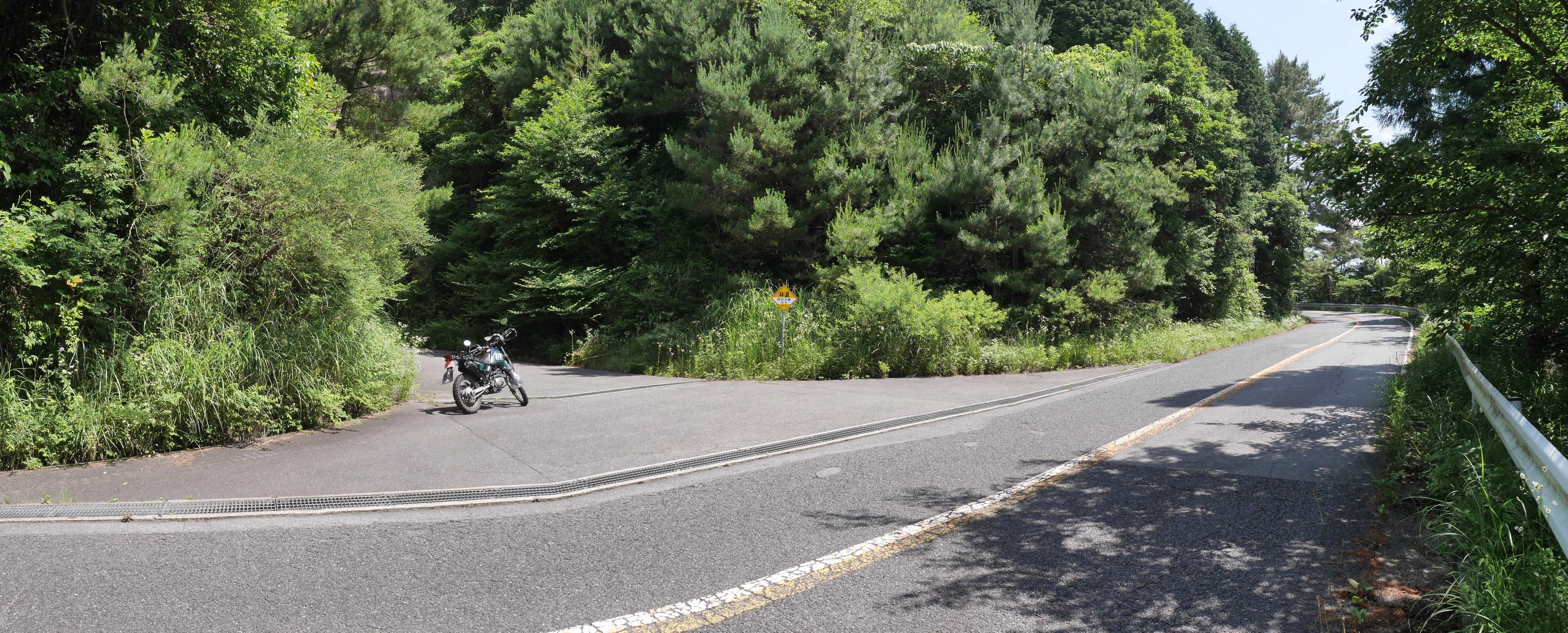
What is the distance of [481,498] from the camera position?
5.48m

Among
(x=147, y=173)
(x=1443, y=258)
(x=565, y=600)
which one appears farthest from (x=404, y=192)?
(x=1443, y=258)

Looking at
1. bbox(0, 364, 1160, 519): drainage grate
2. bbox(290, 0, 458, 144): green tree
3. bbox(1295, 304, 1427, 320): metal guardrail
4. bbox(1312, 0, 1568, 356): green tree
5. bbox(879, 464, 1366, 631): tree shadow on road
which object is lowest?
bbox(879, 464, 1366, 631): tree shadow on road

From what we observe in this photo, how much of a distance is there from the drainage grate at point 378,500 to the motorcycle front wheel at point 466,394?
150 inches

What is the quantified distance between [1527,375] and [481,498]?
36.1 feet

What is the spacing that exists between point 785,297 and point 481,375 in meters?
6.73

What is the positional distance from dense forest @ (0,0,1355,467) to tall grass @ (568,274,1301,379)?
91mm

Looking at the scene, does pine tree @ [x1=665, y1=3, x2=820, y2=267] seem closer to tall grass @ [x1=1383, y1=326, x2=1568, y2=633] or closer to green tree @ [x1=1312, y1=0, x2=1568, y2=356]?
green tree @ [x1=1312, y1=0, x2=1568, y2=356]

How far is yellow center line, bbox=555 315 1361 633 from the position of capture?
331 cm

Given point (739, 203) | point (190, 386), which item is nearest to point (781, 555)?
point (190, 386)

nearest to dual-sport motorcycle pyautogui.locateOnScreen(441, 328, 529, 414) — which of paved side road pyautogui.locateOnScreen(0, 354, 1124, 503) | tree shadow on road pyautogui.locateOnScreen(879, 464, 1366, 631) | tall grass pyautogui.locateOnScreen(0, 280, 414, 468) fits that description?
paved side road pyautogui.locateOnScreen(0, 354, 1124, 503)

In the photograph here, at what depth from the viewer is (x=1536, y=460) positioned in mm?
3465

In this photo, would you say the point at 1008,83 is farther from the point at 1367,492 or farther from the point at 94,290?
the point at 94,290

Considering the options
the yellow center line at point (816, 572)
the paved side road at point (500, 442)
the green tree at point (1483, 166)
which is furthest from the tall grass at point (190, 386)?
the green tree at point (1483, 166)

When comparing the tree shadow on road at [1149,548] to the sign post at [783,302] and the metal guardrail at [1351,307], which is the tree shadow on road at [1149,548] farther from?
the metal guardrail at [1351,307]
